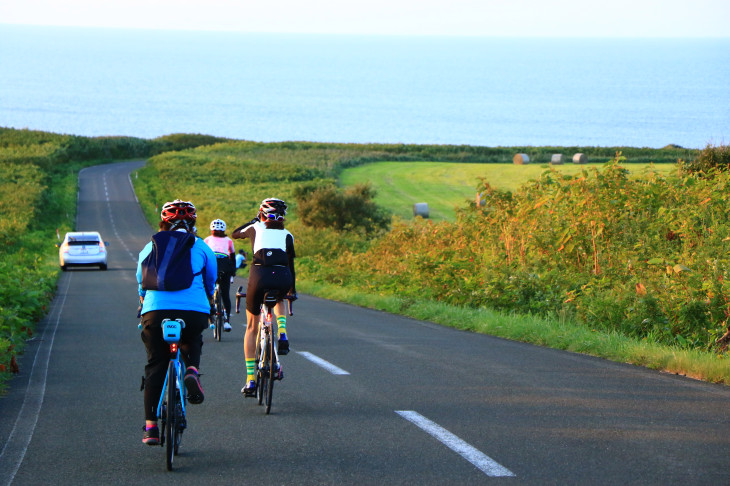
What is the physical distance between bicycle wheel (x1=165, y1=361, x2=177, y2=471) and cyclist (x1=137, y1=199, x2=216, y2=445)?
0.40 ft

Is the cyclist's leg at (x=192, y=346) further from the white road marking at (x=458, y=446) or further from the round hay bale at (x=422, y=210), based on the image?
the round hay bale at (x=422, y=210)

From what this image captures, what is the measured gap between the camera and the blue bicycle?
6039 mm

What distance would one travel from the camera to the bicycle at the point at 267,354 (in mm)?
7980

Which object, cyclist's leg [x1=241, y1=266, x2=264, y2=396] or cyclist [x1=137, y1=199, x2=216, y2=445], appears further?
cyclist's leg [x1=241, y1=266, x2=264, y2=396]

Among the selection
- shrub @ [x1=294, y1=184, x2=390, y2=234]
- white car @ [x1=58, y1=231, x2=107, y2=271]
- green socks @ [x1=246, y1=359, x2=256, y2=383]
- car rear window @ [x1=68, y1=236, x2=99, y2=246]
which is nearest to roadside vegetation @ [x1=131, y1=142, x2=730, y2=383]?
green socks @ [x1=246, y1=359, x2=256, y2=383]

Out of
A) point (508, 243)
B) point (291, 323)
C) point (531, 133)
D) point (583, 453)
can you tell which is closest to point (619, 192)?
point (508, 243)

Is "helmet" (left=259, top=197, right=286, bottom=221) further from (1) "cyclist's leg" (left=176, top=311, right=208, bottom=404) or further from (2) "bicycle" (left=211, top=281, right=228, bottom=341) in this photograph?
(2) "bicycle" (left=211, top=281, right=228, bottom=341)

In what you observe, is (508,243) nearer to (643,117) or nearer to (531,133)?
(531,133)

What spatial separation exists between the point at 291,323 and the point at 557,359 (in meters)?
6.33

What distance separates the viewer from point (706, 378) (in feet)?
31.0

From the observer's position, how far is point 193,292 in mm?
6344

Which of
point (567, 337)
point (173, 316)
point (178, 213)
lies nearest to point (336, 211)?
point (567, 337)

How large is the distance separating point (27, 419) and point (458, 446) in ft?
12.7

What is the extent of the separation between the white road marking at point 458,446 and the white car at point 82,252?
30.2 metres
